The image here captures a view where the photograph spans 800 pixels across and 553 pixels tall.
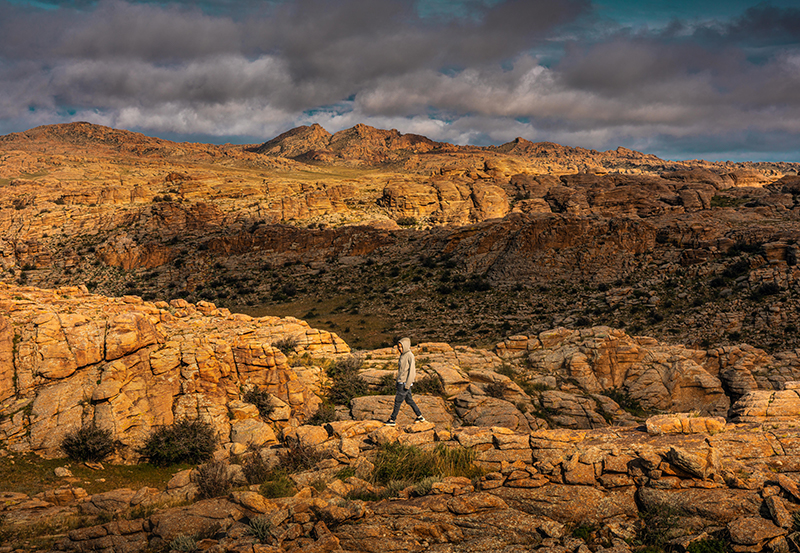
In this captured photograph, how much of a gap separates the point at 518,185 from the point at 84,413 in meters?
88.4

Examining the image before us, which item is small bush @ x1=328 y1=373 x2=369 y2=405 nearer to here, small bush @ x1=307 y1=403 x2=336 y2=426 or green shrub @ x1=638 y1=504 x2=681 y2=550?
small bush @ x1=307 y1=403 x2=336 y2=426

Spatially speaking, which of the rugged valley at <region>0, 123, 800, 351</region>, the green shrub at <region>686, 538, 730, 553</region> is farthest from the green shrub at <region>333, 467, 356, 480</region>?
the rugged valley at <region>0, 123, 800, 351</region>

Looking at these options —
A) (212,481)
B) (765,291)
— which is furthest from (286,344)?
(765,291)

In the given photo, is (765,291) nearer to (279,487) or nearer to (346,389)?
(346,389)

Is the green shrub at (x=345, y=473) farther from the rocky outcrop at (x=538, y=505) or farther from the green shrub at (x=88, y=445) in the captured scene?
the green shrub at (x=88, y=445)

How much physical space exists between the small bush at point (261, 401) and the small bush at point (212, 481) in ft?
11.9

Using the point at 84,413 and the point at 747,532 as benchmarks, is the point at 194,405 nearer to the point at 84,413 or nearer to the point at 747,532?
the point at 84,413

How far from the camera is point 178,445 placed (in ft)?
33.7

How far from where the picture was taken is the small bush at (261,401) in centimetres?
1241

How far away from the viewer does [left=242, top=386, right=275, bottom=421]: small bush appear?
1241 centimetres

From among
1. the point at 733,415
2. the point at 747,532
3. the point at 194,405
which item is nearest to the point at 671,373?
the point at 733,415

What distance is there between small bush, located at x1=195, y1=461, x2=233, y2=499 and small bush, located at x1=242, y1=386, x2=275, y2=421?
3627 mm

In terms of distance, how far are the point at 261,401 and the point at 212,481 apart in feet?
15.1

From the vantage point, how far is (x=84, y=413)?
10367 mm
